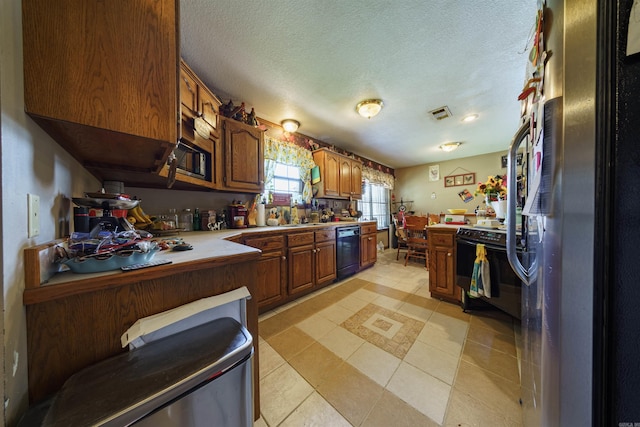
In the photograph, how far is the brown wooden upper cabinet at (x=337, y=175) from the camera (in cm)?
319

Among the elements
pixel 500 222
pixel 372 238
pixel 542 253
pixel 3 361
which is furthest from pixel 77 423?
pixel 372 238

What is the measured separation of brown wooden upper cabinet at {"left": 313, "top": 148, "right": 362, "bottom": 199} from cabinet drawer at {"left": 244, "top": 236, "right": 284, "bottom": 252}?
51.8 inches

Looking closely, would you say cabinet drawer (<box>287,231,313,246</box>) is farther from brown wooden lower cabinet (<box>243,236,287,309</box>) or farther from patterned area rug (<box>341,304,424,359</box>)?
patterned area rug (<box>341,304,424,359</box>)

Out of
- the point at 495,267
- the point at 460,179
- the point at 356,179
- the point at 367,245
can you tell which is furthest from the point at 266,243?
the point at 460,179

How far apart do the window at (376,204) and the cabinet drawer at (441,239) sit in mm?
2437

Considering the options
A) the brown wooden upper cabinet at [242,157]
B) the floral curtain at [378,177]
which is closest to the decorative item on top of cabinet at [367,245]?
the floral curtain at [378,177]

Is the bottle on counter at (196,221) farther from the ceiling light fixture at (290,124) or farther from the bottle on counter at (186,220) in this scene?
the ceiling light fixture at (290,124)

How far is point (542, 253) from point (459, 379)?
121cm

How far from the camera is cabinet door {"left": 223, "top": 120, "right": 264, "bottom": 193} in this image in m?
2.08

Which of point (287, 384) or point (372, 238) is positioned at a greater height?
point (372, 238)

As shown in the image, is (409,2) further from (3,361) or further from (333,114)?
(3,361)

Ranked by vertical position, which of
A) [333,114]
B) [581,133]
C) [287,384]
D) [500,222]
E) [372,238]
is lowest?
[287,384]

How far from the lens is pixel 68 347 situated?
542 mm

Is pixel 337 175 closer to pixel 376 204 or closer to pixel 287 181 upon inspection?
pixel 287 181
